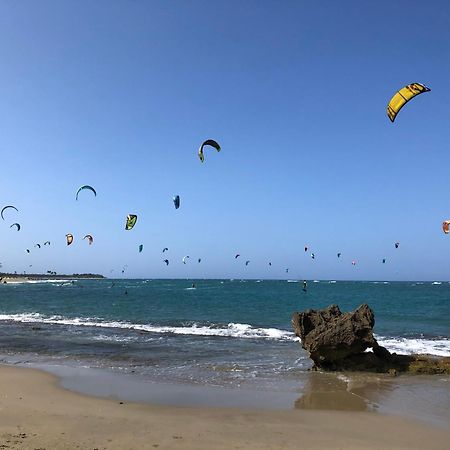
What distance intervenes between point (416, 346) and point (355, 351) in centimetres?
774

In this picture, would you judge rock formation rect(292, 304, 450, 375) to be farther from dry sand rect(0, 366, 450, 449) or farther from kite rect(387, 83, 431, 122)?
Answer: kite rect(387, 83, 431, 122)

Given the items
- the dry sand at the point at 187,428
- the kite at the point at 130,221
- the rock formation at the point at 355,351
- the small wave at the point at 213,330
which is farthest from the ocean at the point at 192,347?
the kite at the point at 130,221

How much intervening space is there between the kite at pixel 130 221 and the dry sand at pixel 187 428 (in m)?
13.6

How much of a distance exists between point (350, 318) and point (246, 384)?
12.2 ft

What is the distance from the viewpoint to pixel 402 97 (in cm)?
1140

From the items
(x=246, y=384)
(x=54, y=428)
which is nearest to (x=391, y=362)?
(x=246, y=384)

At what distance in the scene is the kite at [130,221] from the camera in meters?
22.7

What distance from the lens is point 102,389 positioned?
10.6 m

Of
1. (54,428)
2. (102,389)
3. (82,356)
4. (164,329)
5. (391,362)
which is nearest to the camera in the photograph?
(54,428)

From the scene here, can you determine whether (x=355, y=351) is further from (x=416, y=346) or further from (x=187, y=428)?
(x=416, y=346)

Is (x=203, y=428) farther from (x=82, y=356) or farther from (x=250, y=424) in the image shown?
(x=82, y=356)

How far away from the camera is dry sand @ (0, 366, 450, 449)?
6.68m

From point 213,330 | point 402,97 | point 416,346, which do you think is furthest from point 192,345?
point 402,97

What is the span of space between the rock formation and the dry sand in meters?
3.98
